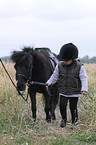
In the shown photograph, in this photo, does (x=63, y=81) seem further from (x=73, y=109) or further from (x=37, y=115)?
(x=37, y=115)

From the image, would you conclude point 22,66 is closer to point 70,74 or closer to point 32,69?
point 32,69

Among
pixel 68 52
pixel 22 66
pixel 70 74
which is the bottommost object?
pixel 70 74

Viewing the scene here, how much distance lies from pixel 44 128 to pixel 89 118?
0.91m

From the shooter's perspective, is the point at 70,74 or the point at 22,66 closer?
the point at 70,74

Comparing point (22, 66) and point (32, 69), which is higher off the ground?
point (22, 66)

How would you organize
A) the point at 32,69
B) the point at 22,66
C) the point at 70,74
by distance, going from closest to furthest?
the point at 70,74, the point at 22,66, the point at 32,69

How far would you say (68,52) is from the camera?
436 centimetres

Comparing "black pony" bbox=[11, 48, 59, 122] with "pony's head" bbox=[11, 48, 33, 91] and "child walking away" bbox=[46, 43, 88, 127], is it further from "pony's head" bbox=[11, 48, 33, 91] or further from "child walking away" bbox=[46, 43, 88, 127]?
"child walking away" bbox=[46, 43, 88, 127]

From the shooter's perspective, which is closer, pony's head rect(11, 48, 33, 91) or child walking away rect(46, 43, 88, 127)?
child walking away rect(46, 43, 88, 127)

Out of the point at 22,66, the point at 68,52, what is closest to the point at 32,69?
the point at 22,66

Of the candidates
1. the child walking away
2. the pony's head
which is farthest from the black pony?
the child walking away

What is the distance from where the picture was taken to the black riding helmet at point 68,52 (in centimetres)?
435

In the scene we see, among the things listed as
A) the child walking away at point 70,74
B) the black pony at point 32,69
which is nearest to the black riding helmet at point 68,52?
the child walking away at point 70,74

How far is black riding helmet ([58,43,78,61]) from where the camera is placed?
14.3 feet
